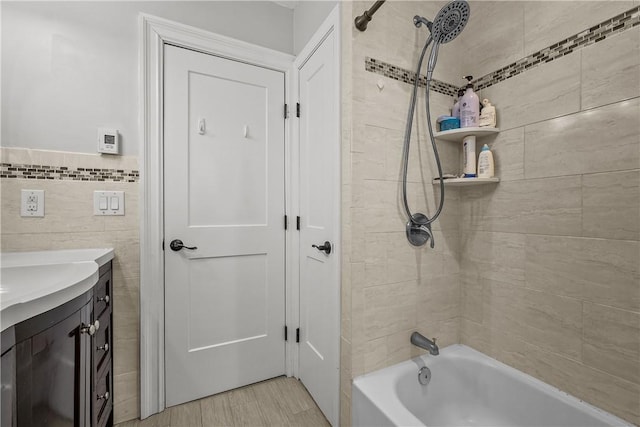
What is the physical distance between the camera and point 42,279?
999 millimetres

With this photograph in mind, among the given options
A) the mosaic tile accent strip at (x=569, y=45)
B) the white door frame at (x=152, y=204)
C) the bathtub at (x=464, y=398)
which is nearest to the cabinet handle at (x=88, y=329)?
the white door frame at (x=152, y=204)

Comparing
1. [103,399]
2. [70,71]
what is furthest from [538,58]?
[103,399]

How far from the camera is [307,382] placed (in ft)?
5.62

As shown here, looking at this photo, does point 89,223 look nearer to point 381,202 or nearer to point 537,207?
point 381,202

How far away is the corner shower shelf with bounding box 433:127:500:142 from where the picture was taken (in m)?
1.35

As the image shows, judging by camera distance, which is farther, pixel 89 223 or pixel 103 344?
pixel 89 223

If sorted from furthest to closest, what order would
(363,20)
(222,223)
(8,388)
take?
(222,223) → (363,20) → (8,388)

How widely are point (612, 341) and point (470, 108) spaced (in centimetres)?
109

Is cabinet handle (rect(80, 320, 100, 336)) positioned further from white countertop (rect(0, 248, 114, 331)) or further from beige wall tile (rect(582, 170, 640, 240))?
beige wall tile (rect(582, 170, 640, 240))

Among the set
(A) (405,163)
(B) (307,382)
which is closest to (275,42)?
(A) (405,163)

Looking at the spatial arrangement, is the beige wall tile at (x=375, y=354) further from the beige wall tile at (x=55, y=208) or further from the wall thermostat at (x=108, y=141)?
the wall thermostat at (x=108, y=141)

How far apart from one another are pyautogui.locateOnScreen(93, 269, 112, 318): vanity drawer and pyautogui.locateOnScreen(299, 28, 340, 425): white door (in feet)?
3.27

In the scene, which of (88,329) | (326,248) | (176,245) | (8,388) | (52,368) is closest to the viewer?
(8,388)

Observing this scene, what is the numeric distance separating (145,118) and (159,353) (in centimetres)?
126
